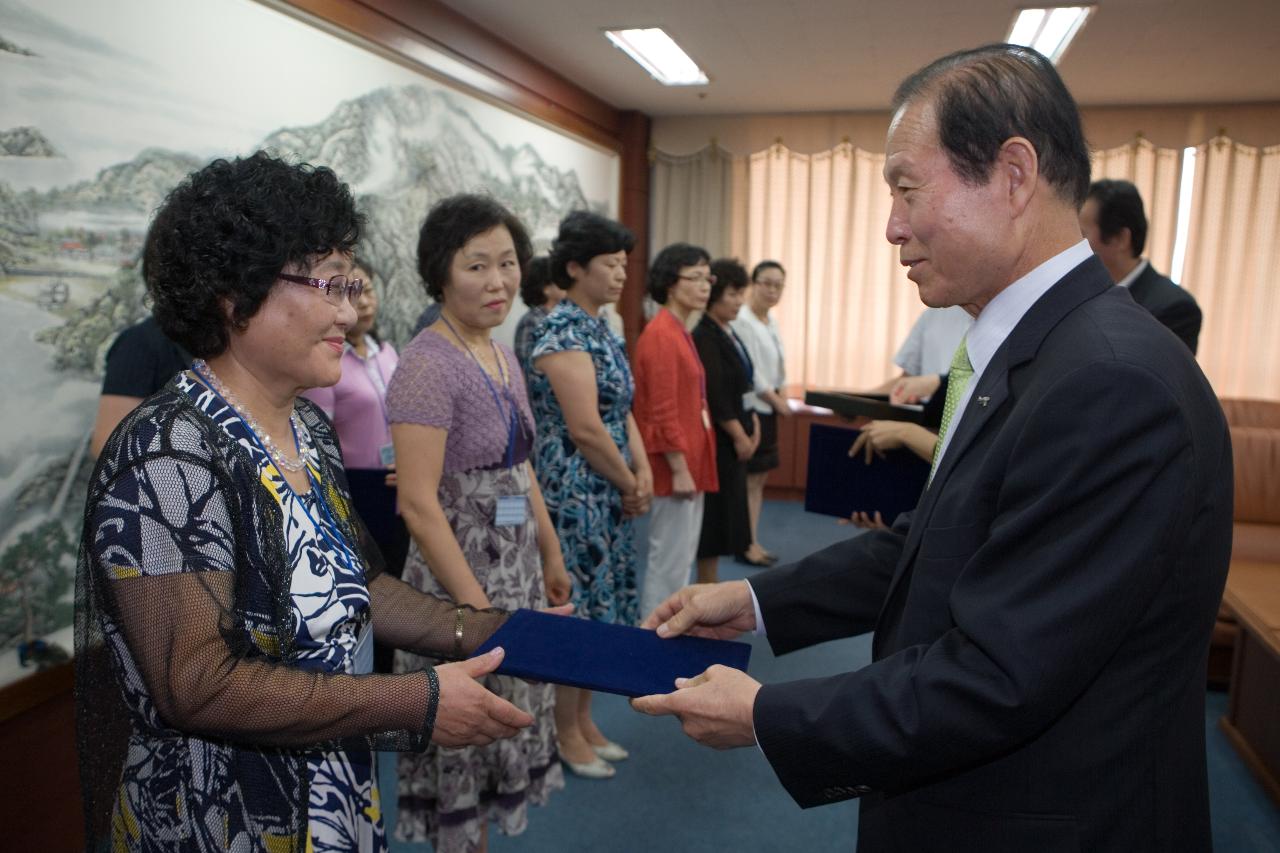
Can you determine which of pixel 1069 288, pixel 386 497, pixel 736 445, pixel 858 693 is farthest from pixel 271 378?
pixel 736 445

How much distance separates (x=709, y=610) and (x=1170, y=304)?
252cm

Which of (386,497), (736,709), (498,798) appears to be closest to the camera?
(736,709)

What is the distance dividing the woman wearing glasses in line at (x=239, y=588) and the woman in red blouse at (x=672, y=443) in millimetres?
2439

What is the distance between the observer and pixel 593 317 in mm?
3004

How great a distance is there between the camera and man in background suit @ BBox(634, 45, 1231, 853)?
949 millimetres

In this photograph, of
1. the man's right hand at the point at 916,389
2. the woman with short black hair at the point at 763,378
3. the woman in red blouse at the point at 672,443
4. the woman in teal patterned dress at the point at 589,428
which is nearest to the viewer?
the woman in teal patterned dress at the point at 589,428

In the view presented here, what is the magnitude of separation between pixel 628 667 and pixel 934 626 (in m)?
0.49

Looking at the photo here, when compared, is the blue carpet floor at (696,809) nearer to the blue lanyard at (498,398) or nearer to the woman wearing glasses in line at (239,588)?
the blue lanyard at (498,398)

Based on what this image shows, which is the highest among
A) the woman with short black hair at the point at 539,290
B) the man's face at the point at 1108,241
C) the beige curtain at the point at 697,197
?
the beige curtain at the point at 697,197

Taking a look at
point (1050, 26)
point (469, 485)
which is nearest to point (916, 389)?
point (469, 485)

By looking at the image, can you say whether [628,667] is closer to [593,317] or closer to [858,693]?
[858,693]

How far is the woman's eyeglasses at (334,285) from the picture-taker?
1298 mm

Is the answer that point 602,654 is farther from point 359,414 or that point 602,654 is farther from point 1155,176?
point 1155,176

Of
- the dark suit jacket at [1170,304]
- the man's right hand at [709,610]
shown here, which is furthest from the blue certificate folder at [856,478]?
the dark suit jacket at [1170,304]
